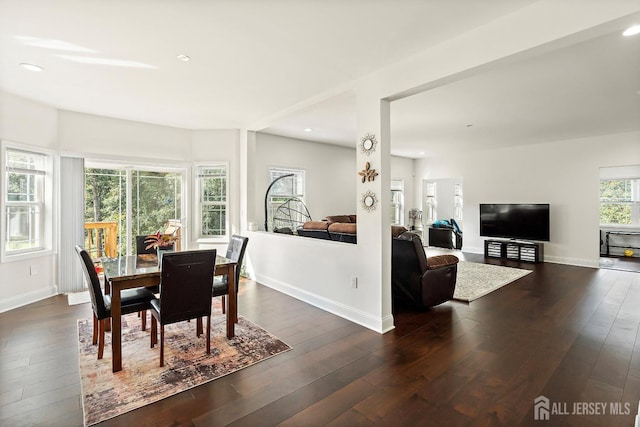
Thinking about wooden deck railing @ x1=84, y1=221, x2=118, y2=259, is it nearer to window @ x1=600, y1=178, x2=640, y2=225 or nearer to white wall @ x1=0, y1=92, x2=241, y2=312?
white wall @ x1=0, y1=92, x2=241, y2=312

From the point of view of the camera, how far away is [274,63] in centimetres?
321

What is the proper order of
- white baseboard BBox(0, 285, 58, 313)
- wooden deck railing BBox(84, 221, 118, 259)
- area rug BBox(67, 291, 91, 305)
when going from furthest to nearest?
wooden deck railing BBox(84, 221, 118, 259) < area rug BBox(67, 291, 91, 305) < white baseboard BBox(0, 285, 58, 313)

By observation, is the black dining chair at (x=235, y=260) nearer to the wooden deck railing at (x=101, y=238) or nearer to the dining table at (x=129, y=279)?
the dining table at (x=129, y=279)

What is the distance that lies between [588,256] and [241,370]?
775 centimetres

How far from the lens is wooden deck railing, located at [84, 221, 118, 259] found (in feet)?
17.1

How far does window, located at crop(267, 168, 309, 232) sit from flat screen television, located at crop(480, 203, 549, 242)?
473cm

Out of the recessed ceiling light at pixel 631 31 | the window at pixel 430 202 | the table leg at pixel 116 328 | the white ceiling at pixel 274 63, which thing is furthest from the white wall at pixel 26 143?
the window at pixel 430 202

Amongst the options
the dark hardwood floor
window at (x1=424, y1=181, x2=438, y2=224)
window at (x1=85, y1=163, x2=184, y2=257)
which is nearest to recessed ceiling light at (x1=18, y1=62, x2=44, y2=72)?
window at (x1=85, y1=163, x2=184, y2=257)

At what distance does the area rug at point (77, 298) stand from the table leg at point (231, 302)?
8.40 feet

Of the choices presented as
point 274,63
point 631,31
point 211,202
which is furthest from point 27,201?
point 631,31

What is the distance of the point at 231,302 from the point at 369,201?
5.89 feet

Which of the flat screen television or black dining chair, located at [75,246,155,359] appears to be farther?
the flat screen television

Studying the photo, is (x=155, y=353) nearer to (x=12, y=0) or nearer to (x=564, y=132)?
(x=12, y=0)

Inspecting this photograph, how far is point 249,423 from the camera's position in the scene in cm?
198
